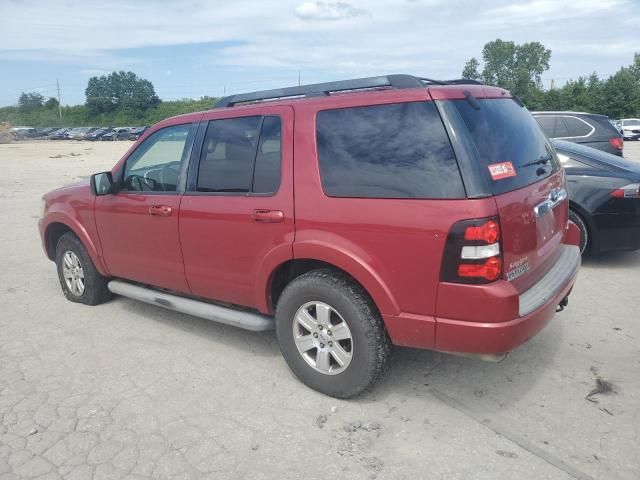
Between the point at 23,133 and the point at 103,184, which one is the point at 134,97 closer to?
the point at 23,133

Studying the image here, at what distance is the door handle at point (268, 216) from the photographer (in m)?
3.55

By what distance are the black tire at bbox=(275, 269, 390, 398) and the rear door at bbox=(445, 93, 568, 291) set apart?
853 millimetres

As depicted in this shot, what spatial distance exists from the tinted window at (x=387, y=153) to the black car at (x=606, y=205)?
3.70m

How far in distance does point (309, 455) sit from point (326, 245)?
47.2 inches

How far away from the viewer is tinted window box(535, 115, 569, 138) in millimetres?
9461

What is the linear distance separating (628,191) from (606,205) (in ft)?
0.84

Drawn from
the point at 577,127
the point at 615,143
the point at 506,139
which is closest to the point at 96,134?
the point at 577,127

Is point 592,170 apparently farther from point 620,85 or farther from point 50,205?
point 620,85

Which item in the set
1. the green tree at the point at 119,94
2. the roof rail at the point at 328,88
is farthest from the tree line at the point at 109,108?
the roof rail at the point at 328,88

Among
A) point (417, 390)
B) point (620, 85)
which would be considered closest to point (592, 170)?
point (417, 390)

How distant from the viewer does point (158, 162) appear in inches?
182

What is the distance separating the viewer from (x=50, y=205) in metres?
5.50

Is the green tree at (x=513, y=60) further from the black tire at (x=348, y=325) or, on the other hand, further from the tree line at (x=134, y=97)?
the black tire at (x=348, y=325)

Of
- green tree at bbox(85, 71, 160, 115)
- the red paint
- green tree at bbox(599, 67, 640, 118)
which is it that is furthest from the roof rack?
green tree at bbox(85, 71, 160, 115)
